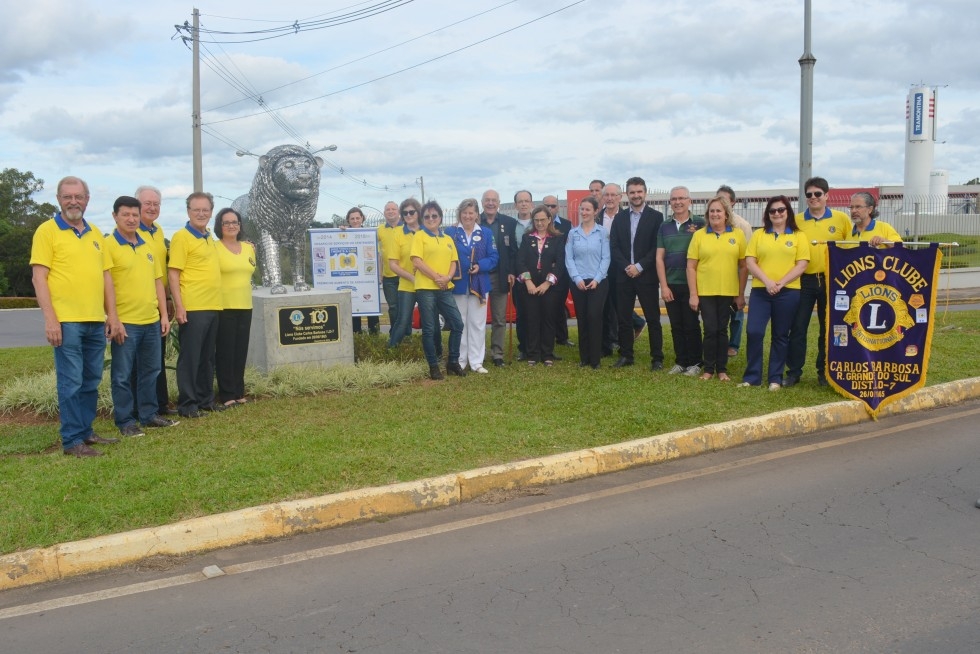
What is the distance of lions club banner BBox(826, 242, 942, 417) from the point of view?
739cm

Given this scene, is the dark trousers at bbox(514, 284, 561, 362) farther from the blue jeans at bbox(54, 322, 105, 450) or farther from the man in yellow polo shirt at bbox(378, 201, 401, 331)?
the blue jeans at bbox(54, 322, 105, 450)

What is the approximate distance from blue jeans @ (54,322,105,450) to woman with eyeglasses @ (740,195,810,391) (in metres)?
5.81

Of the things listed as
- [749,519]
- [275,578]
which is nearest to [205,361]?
[275,578]

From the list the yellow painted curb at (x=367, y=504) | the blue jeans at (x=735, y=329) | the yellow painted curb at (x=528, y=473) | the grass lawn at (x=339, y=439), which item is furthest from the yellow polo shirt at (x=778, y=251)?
the yellow painted curb at (x=367, y=504)

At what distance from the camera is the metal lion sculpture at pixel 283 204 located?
9797 millimetres

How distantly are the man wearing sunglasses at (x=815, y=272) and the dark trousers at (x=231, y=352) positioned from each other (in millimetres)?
5292

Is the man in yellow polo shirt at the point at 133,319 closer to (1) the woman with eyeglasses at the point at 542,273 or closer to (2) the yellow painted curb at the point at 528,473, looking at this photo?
(2) the yellow painted curb at the point at 528,473

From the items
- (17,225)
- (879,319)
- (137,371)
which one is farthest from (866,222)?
(17,225)

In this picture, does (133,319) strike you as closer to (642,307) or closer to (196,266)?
(196,266)

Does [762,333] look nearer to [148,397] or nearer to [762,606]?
[762,606]

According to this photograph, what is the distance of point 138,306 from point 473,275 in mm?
3678

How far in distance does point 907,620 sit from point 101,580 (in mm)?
3864

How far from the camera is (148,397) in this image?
271 inches

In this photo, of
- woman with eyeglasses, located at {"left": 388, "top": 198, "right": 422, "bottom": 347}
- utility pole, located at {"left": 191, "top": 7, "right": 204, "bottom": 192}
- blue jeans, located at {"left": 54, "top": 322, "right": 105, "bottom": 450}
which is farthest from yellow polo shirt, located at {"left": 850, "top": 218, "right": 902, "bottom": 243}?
utility pole, located at {"left": 191, "top": 7, "right": 204, "bottom": 192}
